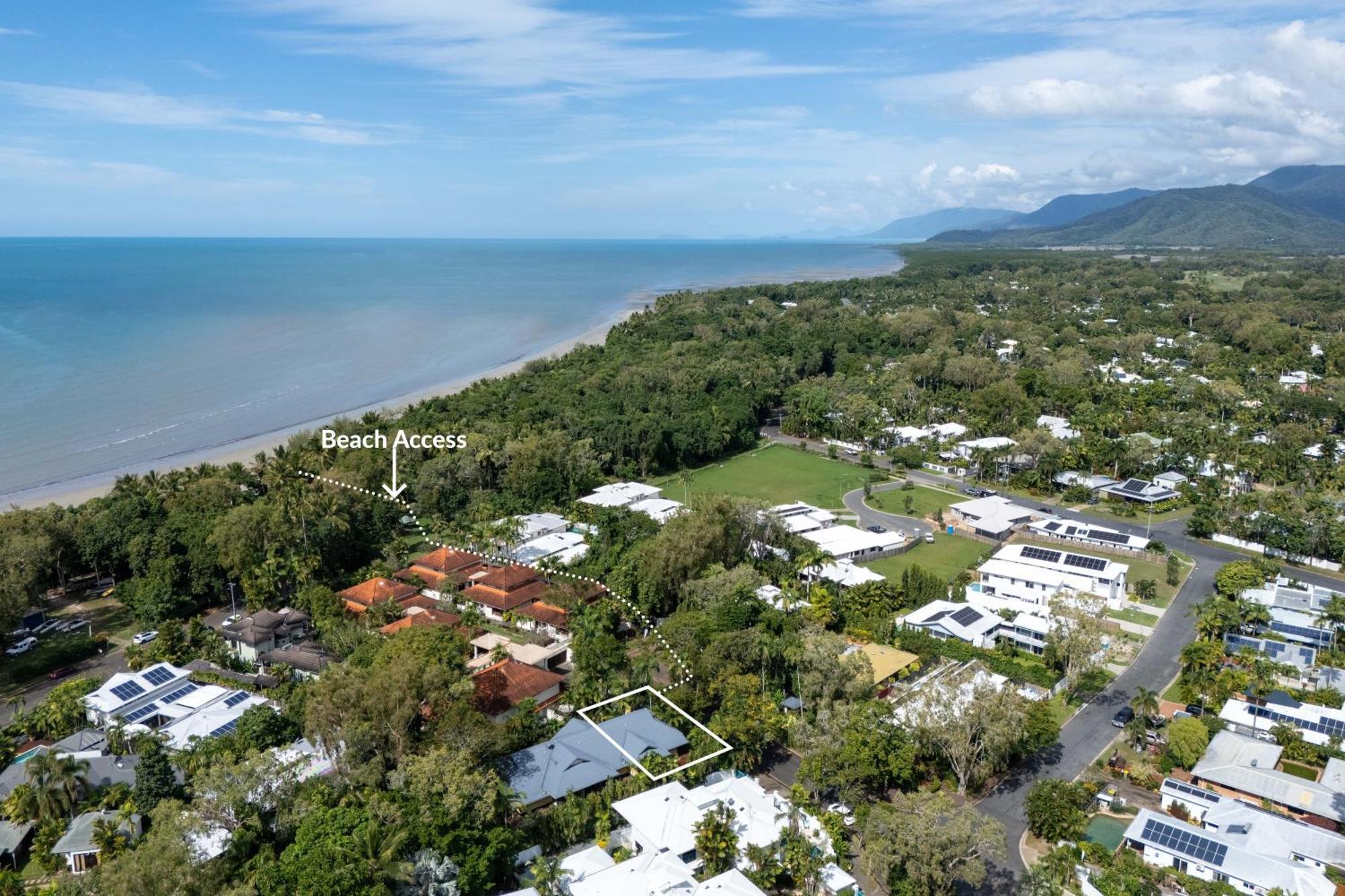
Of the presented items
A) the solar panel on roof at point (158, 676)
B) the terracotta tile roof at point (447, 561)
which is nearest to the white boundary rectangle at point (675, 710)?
the solar panel on roof at point (158, 676)

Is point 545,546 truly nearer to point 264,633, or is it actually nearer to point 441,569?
point 441,569

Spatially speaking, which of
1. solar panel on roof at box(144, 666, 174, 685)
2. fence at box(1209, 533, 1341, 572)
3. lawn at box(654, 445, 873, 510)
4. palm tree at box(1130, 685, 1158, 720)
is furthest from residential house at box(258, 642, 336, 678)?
fence at box(1209, 533, 1341, 572)

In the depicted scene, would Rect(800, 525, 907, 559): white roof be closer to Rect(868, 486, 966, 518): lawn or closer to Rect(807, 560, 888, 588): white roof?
Rect(807, 560, 888, 588): white roof

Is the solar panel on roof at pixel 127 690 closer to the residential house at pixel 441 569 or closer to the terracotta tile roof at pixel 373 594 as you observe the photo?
the terracotta tile roof at pixel 373 594

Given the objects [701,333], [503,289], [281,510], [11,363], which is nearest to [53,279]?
[503,289]

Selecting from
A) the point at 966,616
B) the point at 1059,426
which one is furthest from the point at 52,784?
the point at 1059,426

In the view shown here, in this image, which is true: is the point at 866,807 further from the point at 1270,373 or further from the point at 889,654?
the point at 1270,373
